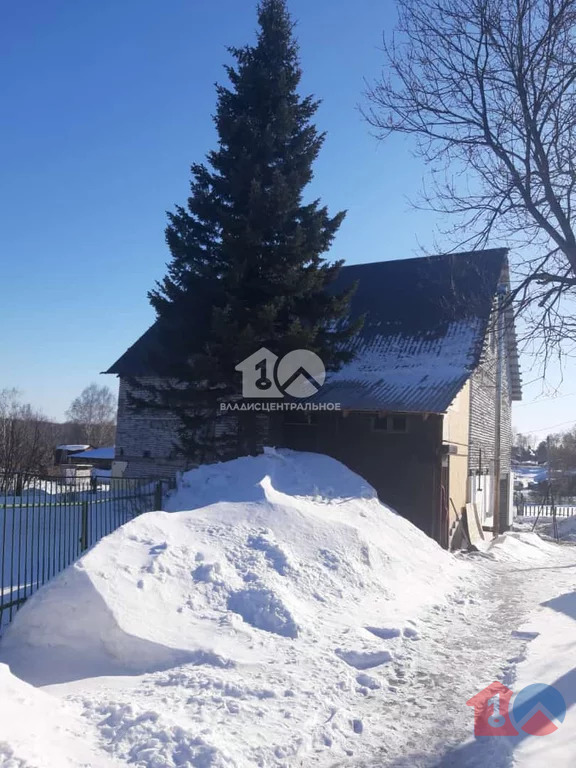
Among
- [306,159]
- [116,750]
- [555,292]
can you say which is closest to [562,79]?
[555,292]

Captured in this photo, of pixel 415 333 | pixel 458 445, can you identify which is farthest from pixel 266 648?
pixel 415 333

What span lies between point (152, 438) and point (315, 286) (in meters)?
9.19

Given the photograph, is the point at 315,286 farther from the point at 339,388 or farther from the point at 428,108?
the point at 428,108

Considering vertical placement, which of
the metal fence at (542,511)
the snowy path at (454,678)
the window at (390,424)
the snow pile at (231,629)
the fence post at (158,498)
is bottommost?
the metal fence at (542,511)

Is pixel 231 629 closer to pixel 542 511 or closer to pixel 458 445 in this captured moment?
pixel 458 445

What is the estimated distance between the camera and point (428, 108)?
1029 cm

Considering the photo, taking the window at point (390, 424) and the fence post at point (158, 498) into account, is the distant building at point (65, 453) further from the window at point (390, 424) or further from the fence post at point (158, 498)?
the fence post at point (158, 498)

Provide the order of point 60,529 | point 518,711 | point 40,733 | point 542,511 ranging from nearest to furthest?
1. point 40,733
2. point 518,711
3. point 60,529
4. point 542,511

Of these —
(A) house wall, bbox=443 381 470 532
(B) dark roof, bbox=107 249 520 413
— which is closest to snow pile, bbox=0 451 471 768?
(A) house wall, bbox=443 381 470 532

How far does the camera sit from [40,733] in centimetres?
407

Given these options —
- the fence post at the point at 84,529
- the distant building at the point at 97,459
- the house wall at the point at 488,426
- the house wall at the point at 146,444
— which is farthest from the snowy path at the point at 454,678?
the distant building at the point at 97,459

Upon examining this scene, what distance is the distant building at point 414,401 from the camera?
542 inches

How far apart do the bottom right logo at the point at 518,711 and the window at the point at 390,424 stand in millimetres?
8533

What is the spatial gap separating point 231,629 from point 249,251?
28.5 feet
